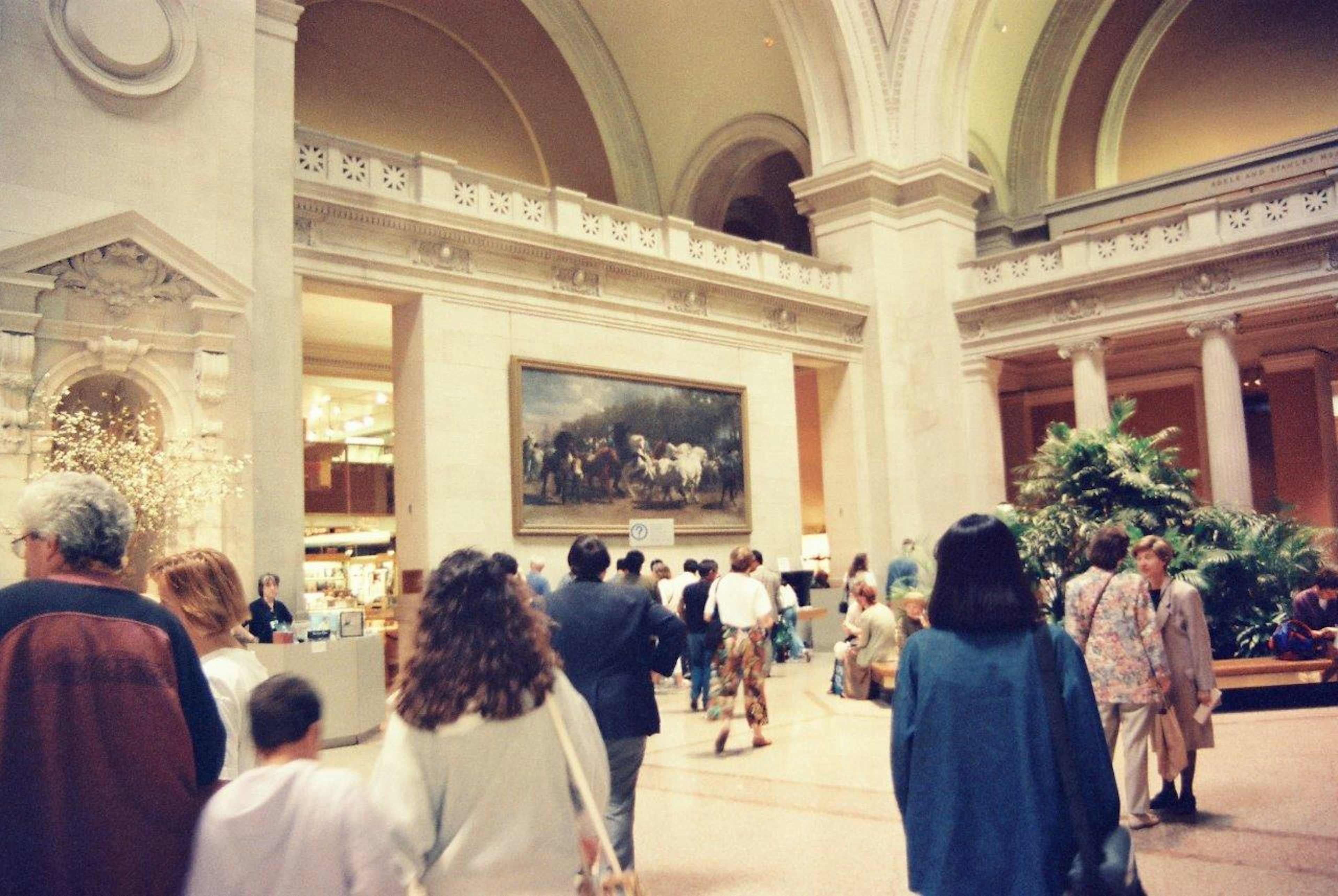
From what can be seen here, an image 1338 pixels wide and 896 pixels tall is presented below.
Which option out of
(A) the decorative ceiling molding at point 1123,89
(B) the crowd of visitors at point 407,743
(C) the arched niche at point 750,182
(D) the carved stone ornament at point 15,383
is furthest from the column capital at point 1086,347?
(B) the crowd of visitors at point 407,743

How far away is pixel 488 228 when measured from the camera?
15.1m

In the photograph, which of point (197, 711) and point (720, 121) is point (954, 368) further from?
point (197, 711)

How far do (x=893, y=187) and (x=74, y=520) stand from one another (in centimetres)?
1938

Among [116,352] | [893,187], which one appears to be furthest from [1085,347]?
[116,352]

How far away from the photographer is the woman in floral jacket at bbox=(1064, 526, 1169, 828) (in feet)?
18.5

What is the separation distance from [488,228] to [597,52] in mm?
9083

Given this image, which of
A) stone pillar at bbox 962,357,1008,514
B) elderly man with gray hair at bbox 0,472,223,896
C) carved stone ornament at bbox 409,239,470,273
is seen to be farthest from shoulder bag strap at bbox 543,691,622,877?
stone pillar at bbox 962,357,1008,514

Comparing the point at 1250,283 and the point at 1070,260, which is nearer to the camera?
the point at 1250,283

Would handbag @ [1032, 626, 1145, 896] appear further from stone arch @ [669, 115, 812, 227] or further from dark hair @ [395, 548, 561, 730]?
stone arch @ [669, 115, 812, 227]

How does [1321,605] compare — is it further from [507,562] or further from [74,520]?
[74,520]

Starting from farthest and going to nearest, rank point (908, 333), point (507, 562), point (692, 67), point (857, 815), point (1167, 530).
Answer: point (692, 67), point (908, 333), point (1167, 530), point (857, 815), point (507, 562)

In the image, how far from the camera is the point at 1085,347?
1917 cm

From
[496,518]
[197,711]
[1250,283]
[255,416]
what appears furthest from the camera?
[1250,283]

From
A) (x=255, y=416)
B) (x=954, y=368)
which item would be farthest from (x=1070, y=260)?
(x=255, y=416)
